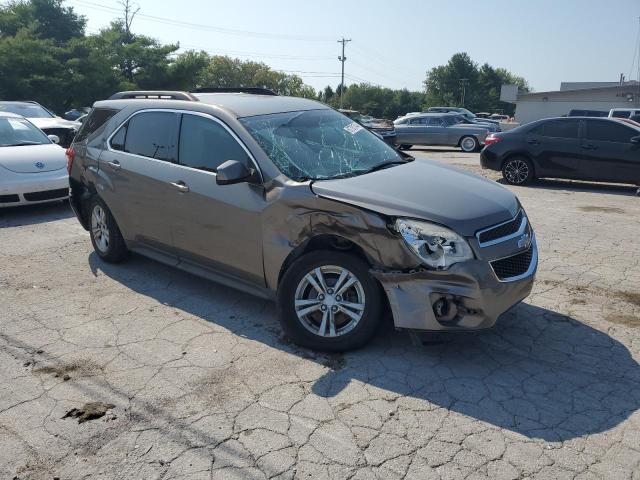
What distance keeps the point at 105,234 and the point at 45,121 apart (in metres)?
10.2

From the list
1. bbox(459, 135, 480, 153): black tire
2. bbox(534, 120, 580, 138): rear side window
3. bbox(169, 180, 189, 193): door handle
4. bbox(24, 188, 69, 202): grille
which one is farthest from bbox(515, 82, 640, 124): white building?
bbox(169, 180, 189, 193): door handle

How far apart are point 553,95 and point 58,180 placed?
4925cm

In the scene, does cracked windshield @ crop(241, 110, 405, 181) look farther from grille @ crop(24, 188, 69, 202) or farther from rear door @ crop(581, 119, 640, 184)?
rear door @ crop(581, 119, 640, 184)

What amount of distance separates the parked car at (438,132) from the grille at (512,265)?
16.9 m

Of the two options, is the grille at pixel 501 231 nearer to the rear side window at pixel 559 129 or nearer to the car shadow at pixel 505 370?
the car shadow at pixel 505 370

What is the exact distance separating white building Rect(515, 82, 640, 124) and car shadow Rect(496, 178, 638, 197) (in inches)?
1443

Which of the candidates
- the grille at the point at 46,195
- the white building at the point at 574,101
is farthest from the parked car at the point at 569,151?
the white building at the point at 574,101

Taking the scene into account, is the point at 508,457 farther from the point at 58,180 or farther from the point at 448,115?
the point at 448,115

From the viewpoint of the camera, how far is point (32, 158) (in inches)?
318

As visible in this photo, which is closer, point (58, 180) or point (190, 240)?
point (190, 240)

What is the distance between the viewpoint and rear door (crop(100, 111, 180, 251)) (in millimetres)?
4691

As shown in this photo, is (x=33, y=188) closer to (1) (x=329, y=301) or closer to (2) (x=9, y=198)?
(2) (x=9, y=198)

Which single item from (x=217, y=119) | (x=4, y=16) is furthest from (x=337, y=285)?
(x=4, y=16)

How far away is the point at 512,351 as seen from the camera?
3.85 m
